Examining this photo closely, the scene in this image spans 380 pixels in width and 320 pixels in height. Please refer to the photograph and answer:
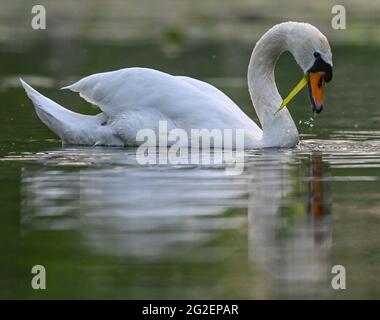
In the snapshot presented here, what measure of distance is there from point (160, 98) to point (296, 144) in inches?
57.5

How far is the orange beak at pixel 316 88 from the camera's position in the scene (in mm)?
11898

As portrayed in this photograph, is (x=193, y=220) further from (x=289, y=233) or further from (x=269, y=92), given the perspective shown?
(x=269, y=92)

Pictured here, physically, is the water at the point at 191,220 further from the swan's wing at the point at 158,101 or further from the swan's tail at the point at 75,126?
the swan's wing at the point at 158,101

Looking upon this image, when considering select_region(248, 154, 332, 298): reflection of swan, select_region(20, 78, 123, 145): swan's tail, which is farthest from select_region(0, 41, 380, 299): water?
select_region(20, 78, 123, 145): swan's tail

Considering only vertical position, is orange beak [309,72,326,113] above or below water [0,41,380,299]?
above

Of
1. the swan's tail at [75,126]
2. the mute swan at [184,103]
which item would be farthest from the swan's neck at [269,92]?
the swan's tail at [75,126]

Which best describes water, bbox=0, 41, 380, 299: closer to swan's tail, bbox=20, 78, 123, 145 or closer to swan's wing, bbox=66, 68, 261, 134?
swan's tail, bbox=20, 78, 123, 145

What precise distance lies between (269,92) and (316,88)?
949 mm

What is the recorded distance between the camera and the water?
281 inches

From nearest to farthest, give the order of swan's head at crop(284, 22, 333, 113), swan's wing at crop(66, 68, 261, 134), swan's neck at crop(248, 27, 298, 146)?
1. swan's wing at crop(66, 68, 261, 134)
2. swan's head at crop(284, 22, 333, 113)
3. swan's neck at crop(248, 27, 298, 146)

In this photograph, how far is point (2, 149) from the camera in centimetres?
1209

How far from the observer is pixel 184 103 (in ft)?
38.9
